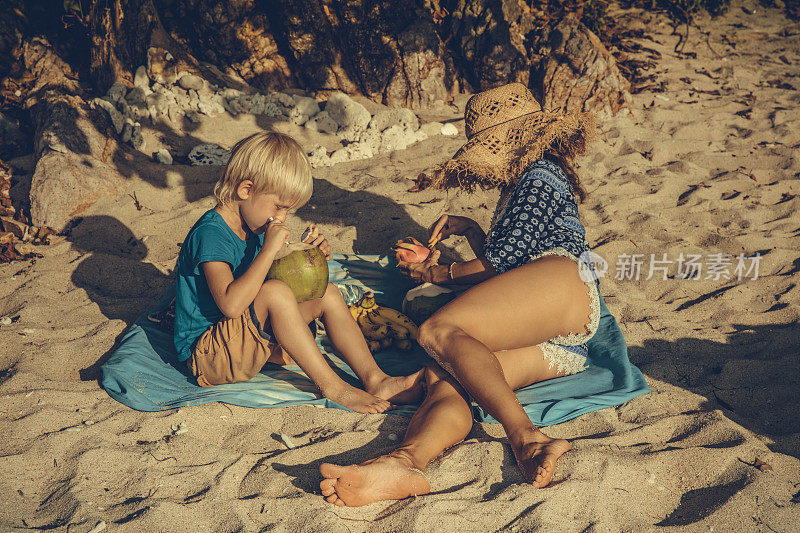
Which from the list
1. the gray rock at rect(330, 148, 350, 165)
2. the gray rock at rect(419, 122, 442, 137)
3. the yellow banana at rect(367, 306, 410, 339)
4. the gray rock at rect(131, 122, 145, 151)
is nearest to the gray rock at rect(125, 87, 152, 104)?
the gray rock at rect(131, 122, 145, 151)

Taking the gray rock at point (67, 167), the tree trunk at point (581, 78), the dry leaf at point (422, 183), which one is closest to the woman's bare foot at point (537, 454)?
the dry leaf at point (422, 183)

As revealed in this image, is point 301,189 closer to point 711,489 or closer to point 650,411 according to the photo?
point 650,411

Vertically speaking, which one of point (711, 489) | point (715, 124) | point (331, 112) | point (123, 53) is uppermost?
point (123, 53)

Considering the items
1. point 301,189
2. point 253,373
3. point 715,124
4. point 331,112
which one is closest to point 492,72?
point 331,112

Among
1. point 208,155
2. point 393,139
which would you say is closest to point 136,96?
point 208,155

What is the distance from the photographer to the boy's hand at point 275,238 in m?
3.15

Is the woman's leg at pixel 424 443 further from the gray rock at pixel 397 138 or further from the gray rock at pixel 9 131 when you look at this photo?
the gray rock at pixel 9 131

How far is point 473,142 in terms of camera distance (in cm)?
385

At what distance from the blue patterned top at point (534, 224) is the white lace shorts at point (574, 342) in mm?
78

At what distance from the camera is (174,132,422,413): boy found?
10.4ft

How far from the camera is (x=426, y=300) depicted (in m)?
4.05

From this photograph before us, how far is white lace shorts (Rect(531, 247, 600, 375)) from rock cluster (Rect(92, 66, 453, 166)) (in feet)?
12.4

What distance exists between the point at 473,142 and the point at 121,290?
113 inches

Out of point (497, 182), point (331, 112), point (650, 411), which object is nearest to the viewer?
point (650, 411)
